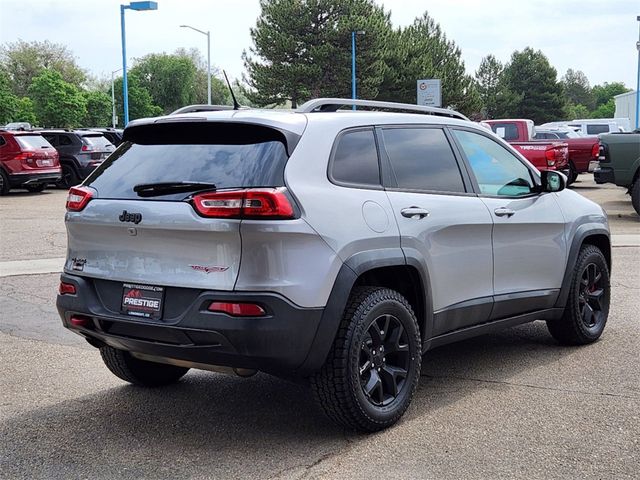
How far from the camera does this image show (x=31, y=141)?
Result: 21.7 metres

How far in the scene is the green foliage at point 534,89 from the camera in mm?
90875

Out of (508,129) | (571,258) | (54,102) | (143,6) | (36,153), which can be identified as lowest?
(571,258)

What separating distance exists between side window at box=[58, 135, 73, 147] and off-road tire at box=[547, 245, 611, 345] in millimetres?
20455

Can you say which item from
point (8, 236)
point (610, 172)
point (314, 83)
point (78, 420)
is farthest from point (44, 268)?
point (314, 83)

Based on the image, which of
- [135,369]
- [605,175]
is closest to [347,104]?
[135,369]

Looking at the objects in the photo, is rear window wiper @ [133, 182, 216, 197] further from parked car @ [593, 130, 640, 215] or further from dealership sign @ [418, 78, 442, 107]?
dealership sign @ [418, 78, 442, 107]

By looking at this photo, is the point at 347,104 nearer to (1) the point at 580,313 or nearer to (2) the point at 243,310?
(2) the point at 243,310

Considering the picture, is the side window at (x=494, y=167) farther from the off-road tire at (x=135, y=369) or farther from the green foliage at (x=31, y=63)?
the green foliage at (x=31, y=63)

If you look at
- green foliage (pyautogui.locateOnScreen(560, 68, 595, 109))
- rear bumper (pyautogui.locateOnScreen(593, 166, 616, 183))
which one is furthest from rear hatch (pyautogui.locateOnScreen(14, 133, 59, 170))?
green foliage (pyautogui.locateOnScreen(560, 68, 595, 109))

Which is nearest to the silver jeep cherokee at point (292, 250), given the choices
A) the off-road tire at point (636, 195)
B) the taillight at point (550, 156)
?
the off-road tire at point (636, 195)

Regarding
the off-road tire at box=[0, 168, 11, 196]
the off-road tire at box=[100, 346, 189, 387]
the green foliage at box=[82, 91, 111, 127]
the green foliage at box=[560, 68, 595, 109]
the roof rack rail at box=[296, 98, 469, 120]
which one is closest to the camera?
the roof rack rail at box=[296, 98, 469, 120]

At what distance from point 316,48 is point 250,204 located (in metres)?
53.6

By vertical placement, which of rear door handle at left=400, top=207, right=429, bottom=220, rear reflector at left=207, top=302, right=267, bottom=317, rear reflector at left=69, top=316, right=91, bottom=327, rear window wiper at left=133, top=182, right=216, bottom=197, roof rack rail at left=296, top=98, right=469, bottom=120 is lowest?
rear reflector at left=69, top=316, right=91, bottom=327

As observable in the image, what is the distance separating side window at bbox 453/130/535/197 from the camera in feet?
17.8
